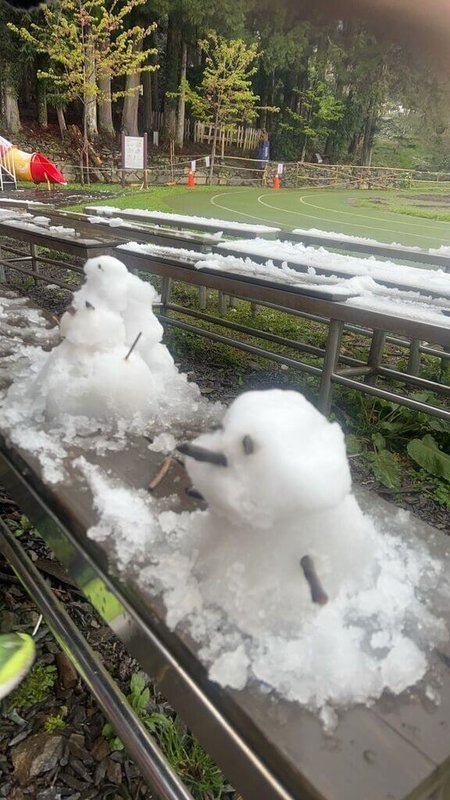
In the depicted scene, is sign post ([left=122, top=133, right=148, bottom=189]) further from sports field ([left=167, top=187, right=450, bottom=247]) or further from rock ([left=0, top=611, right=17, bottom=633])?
rock ([left=0, top=611, right=17, bottom=633])

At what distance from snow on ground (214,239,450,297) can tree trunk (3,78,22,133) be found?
18642 millimetres

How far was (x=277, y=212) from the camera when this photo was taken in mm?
12320

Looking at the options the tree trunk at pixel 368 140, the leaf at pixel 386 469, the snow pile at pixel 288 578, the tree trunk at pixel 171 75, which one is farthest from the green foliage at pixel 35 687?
the tree trunk at pixel 368 140

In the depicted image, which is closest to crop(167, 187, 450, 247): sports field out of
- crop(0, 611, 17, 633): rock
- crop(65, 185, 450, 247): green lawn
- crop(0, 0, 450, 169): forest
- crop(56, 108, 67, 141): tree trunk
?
crop(65, 185, 450, 247): green lawn

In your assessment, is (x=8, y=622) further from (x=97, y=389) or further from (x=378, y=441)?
(x=378, y=441)

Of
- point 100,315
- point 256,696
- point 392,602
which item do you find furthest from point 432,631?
point 100,315

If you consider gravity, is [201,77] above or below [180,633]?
above

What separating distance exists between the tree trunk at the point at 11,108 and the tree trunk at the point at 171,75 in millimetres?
7170

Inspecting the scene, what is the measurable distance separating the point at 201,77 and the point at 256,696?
28.2 m

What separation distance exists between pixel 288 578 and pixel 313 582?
0.06 meters

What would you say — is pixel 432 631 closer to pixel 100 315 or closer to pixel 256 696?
pixel 256 696

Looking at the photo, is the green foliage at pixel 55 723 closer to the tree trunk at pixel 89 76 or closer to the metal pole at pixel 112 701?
the metal pole at pixel 112 701

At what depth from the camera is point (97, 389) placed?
4.59 feet

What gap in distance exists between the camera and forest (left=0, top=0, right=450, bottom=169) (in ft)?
53.4
